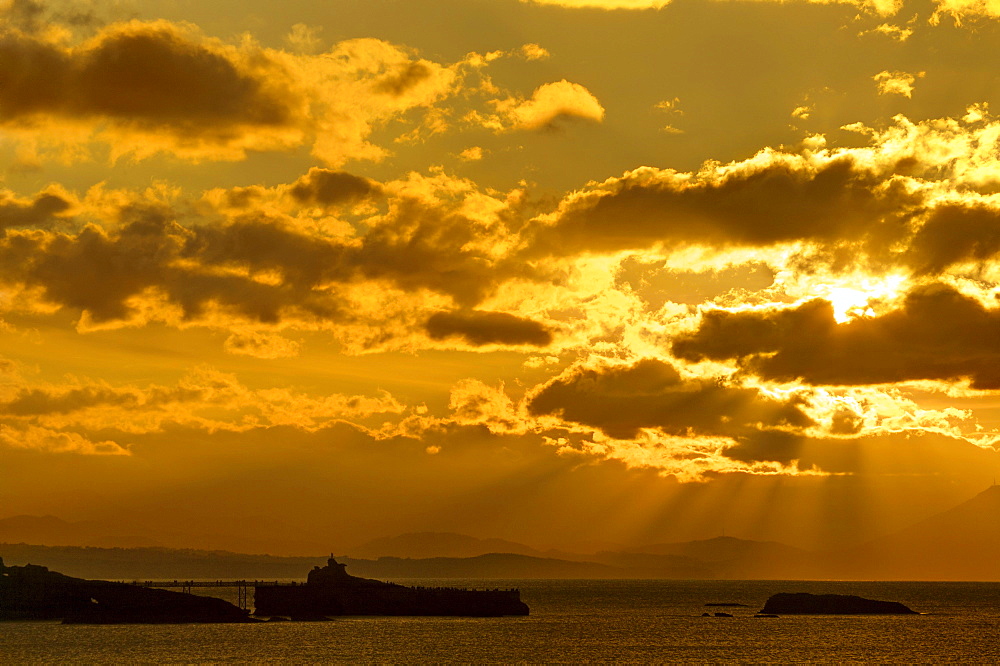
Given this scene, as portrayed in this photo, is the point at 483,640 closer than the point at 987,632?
Yes

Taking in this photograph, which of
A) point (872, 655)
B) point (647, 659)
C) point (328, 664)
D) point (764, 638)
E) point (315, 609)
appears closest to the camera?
point (328, 664)

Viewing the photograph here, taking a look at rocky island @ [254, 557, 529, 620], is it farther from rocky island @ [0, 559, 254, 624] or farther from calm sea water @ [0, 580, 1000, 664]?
rocky island @ [0, 559, 254, 624]

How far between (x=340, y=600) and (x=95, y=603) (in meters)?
39.2

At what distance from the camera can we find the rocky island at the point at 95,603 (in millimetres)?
176750

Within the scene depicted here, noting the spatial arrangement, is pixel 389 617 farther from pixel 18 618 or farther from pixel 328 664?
pixel 328 664

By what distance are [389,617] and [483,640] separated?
4942 cm

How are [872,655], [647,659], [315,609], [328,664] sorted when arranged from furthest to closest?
[315,609]
[872,655]
[647,659]
[328,664]

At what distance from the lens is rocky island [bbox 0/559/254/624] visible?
176750 millimetres

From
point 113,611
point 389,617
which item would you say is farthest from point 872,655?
point 113,611

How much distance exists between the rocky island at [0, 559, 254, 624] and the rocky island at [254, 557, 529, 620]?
24.2 feet

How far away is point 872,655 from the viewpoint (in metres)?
145

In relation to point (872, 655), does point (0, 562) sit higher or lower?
higher

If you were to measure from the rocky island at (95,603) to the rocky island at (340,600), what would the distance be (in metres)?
7.39

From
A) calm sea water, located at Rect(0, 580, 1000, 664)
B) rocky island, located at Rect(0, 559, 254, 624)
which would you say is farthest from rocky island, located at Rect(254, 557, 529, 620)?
rocky island, located at Rect(0, 559, 254, 624)
